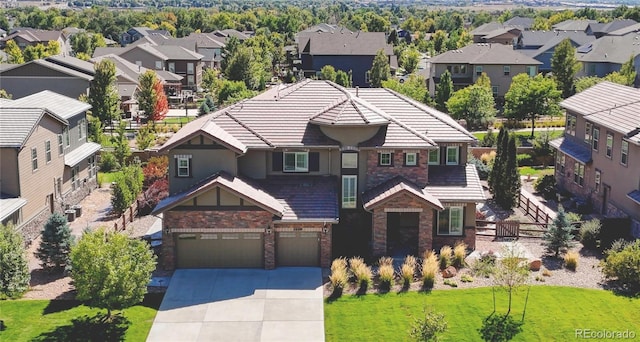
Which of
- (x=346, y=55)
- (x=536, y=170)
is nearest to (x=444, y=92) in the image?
(x=536, y=170)

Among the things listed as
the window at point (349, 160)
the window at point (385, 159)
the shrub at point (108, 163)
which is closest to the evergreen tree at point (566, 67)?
the shrub at point (108, 163)

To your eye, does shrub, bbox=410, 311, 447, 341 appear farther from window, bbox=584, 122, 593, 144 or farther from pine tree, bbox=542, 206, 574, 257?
window, bbox=584, 122, 593, 144

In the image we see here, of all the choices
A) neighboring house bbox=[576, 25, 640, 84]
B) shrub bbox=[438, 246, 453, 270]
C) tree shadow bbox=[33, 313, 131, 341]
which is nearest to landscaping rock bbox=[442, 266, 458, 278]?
shrub bbox=[438, 246, 453, 270]

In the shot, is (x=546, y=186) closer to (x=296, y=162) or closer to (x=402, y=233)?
(x=402, y=233)

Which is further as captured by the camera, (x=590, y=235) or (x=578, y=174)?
(x=578, y=174)

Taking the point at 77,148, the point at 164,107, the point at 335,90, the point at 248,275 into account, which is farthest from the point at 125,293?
the point at 164,107

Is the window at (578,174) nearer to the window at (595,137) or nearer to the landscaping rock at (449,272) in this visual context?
the window at (595,137)

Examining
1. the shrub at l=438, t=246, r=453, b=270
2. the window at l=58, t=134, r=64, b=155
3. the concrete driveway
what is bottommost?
the concrete driveway
